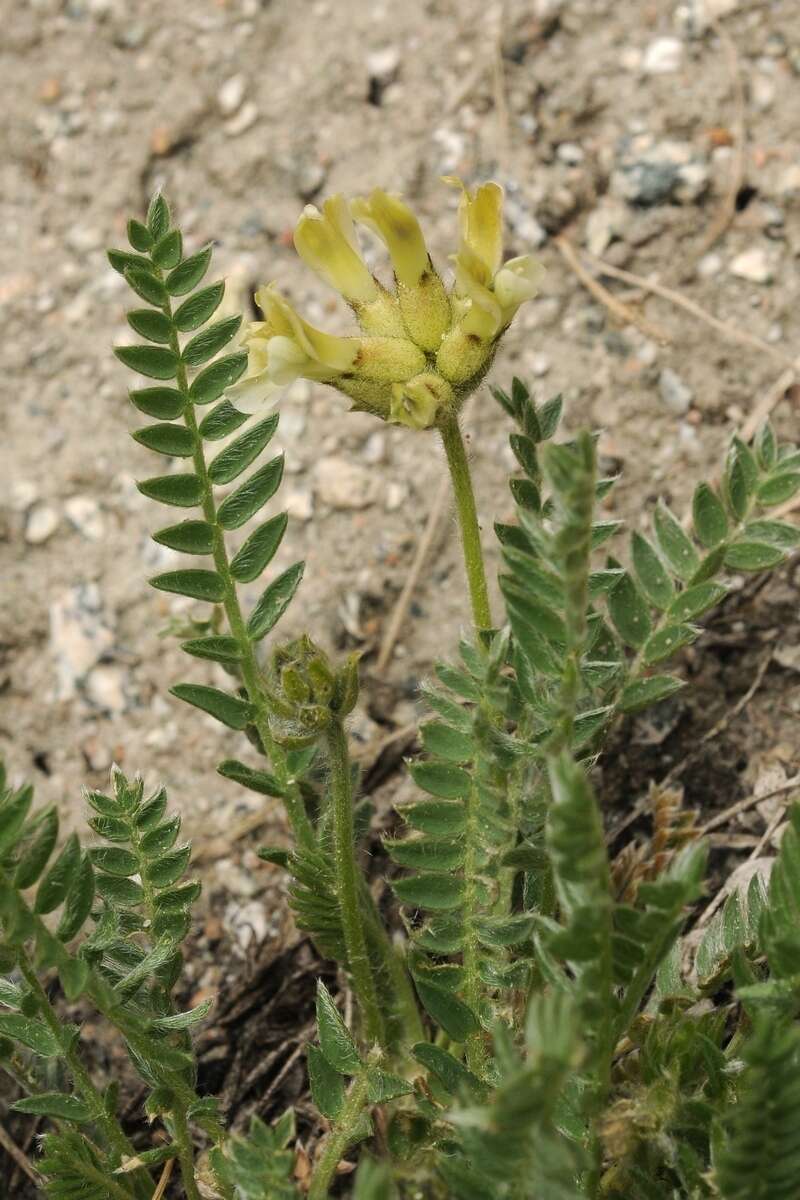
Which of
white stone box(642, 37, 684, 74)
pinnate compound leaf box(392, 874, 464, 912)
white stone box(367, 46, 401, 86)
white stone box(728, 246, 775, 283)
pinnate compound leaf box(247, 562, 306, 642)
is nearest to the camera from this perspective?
pinnate compound leaf box(392, 874, 464, 912)

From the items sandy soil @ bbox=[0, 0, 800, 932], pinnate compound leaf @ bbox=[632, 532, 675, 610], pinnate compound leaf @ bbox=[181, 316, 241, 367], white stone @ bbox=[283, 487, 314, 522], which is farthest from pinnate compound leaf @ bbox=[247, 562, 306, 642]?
white stone @ bbox=[283, 487, 314, 522]

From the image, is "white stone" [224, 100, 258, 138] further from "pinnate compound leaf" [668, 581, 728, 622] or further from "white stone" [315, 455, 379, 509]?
"pinnate compound leaf" [668, 581, 728, 622]

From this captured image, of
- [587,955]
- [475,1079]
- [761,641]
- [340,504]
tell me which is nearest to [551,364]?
[340,504]

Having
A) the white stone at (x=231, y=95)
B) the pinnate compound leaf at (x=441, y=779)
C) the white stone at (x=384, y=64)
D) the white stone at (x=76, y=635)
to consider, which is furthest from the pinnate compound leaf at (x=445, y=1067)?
the white stone at (x=231, y=95)

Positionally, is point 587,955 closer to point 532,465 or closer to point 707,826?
point 532,465

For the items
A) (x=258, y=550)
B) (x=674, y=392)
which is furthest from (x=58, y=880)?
(x=674, y=392)

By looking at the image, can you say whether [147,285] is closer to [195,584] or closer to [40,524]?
[195,584]

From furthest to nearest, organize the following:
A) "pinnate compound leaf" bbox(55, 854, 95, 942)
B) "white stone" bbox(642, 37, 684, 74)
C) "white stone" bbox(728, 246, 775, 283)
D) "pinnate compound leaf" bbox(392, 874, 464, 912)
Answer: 1. "white stone" bbox(642, 37, 684, 74)
2. "white stone" bbox(728, 246, 775, 283)
3. "pinnate compound leaf" bbox(392, 874, 464, 912)
4. "pinnate compound leaf" bbox(55, 854, 95, 942)
